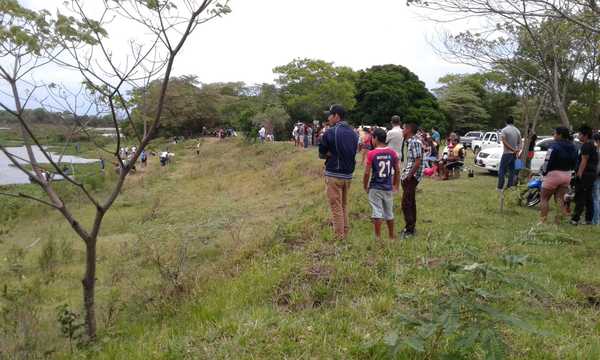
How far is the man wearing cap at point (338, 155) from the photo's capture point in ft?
18.2

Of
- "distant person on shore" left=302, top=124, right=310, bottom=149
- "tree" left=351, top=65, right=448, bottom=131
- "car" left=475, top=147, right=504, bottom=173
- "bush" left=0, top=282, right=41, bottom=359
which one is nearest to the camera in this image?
"bush" left=0, top=282, right=41, bottom=359

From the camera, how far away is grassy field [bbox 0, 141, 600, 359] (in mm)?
2951

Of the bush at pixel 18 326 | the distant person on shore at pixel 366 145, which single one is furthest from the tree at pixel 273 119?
the bush at pixel 18 326

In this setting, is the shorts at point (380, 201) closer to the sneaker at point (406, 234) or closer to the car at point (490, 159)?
the sneaker at point (406, 234)

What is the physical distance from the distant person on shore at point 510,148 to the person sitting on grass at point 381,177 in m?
4.77

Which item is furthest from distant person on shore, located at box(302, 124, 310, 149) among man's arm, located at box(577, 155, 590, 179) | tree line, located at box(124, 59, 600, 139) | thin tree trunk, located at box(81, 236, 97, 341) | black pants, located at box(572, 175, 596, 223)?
thin tree trunk, located at box(81, 236, 97, 341)

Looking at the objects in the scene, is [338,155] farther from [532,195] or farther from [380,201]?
[532,195]

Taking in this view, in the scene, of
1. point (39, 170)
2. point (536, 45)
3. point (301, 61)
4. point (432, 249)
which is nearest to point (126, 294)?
point (39, 170)

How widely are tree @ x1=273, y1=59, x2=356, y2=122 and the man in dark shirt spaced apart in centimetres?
3105

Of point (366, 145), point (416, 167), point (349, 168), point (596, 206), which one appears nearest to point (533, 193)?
point (596, 206)

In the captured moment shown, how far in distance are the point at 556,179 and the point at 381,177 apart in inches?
122

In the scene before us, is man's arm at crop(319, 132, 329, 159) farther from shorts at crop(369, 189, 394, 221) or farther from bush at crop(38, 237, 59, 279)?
bush at crop(38, 237, 59, 279)

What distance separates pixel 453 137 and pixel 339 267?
37.0 ft

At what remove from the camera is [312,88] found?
39.8m
